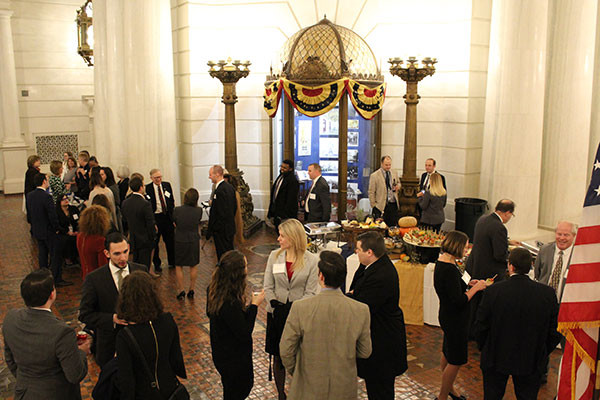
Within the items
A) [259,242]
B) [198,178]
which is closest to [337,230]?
[259,242]

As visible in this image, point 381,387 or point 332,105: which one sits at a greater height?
point 332,105

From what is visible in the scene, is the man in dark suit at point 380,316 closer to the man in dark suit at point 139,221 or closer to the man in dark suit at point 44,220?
the man in dark suit at point 139,221

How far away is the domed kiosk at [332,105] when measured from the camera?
1048cm

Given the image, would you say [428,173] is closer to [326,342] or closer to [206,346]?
[206,346]

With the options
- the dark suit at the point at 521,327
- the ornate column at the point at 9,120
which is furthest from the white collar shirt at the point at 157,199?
the ornate column at the point at 9,120

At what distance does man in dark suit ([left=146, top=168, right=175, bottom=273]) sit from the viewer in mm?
8508

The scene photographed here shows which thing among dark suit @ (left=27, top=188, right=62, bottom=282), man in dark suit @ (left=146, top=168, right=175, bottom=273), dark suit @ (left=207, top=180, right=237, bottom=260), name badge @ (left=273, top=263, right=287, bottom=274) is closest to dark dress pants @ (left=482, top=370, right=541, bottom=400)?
name badge @ (left=273, top=263, right=287, bottom=274)

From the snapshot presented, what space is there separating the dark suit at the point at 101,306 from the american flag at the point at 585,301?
10.1 ft

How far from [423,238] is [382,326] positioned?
286cm

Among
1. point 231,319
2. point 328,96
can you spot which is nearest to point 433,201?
point 328,96

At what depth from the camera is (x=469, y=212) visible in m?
10.1

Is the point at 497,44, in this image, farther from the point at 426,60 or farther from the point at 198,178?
the point at 198,178

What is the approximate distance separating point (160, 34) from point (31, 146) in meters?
7.77

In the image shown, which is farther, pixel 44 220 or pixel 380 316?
pixel 44 220
